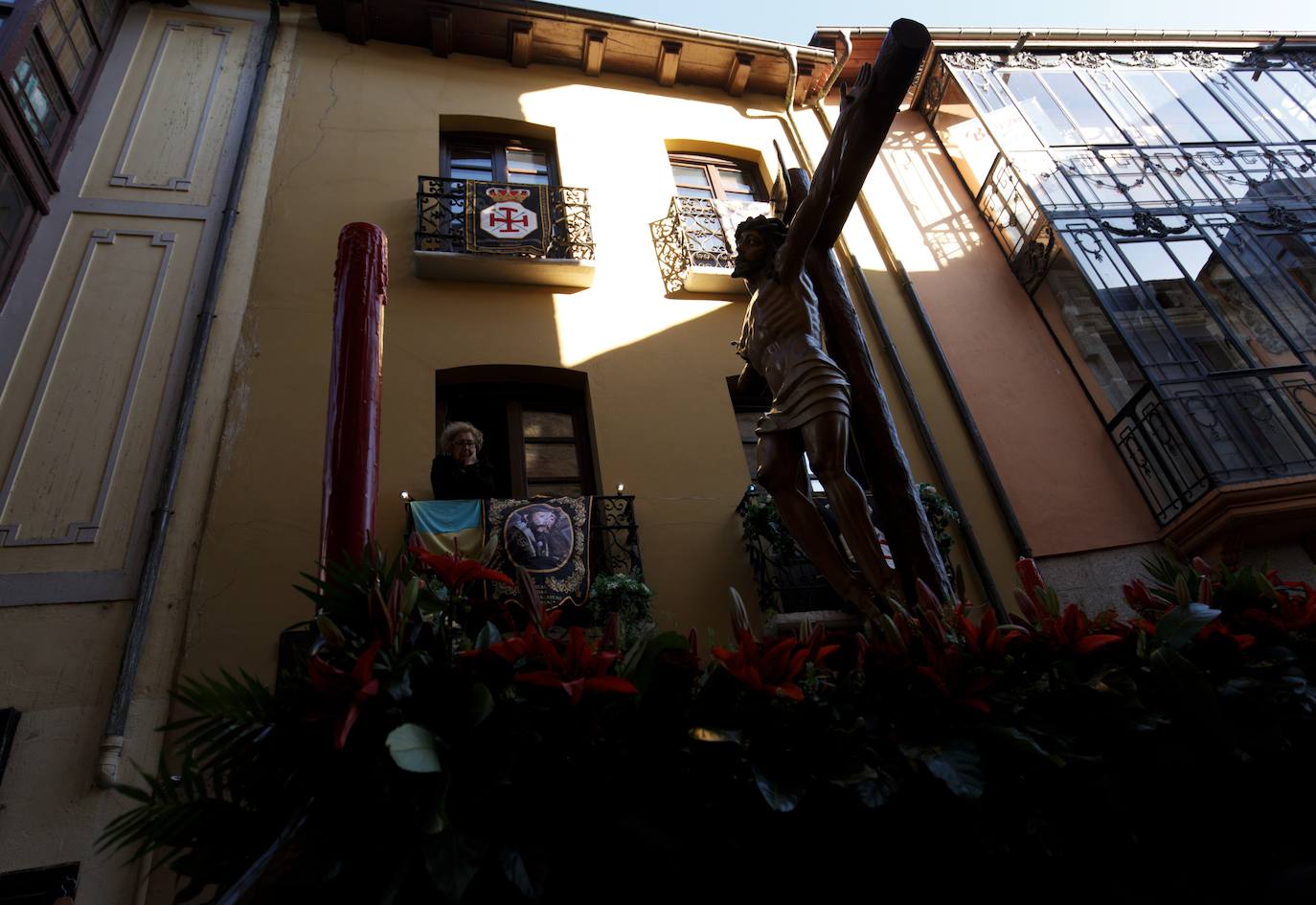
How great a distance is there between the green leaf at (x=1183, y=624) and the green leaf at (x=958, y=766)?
1.86ft

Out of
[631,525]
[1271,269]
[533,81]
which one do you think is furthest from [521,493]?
[1271,269]

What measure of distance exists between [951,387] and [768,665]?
229 inches

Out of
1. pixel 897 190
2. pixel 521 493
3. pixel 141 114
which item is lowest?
pixel 521 493

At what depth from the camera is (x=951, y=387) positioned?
6.68 m

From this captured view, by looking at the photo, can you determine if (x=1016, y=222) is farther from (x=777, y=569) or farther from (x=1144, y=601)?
(x=1144, y=601)

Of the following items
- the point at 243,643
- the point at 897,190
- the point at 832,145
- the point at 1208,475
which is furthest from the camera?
the point at 897,190

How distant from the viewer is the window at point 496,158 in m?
7.76

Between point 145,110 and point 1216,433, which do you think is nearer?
point 1216,433

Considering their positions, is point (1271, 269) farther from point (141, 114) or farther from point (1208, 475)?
point (141, 114)

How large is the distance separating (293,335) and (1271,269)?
26.5ft

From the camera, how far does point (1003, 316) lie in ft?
24.3

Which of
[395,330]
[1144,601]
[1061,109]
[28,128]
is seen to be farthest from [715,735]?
[1061,109]

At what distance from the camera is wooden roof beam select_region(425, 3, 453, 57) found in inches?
319

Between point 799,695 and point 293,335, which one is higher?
point 293,335
